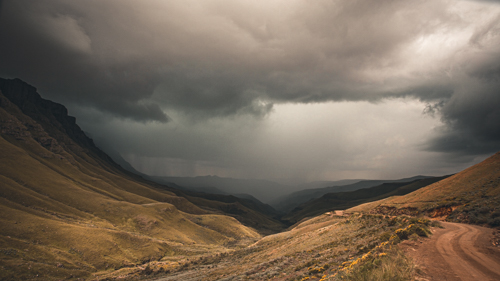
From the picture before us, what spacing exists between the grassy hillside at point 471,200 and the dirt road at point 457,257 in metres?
12.9

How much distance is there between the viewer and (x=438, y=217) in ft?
124

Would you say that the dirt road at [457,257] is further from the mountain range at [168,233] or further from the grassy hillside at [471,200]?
the grassy hillside at [471,200]

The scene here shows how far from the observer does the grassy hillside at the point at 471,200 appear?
2872cm

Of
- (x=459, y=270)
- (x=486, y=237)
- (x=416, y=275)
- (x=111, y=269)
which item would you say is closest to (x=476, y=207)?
(x=486, y=237)

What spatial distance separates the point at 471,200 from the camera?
38594mm

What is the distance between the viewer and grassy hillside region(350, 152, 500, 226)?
28.7 meters

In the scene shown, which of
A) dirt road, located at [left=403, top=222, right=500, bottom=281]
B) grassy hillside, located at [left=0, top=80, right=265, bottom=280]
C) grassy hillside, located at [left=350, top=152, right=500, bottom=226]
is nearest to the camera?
dirt road, located at [left=403, top=222, right=500, bottom=281]

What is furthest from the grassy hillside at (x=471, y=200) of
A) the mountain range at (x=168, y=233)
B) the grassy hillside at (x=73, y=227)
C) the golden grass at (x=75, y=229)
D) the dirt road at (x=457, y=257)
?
the golden grass at (x=75, y=229)

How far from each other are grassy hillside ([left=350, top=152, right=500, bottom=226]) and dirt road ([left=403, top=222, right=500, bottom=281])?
12915 mm

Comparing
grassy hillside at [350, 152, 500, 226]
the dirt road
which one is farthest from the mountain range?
the dirt road

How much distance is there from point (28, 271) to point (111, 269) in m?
21.4

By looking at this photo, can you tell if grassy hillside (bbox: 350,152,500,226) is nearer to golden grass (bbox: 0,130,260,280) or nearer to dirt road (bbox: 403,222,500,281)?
dirt road (bbox: 403,222,500,281)

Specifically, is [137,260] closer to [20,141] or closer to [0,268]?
[0,268]

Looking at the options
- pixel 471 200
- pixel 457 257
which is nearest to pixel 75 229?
pixel 457 257
